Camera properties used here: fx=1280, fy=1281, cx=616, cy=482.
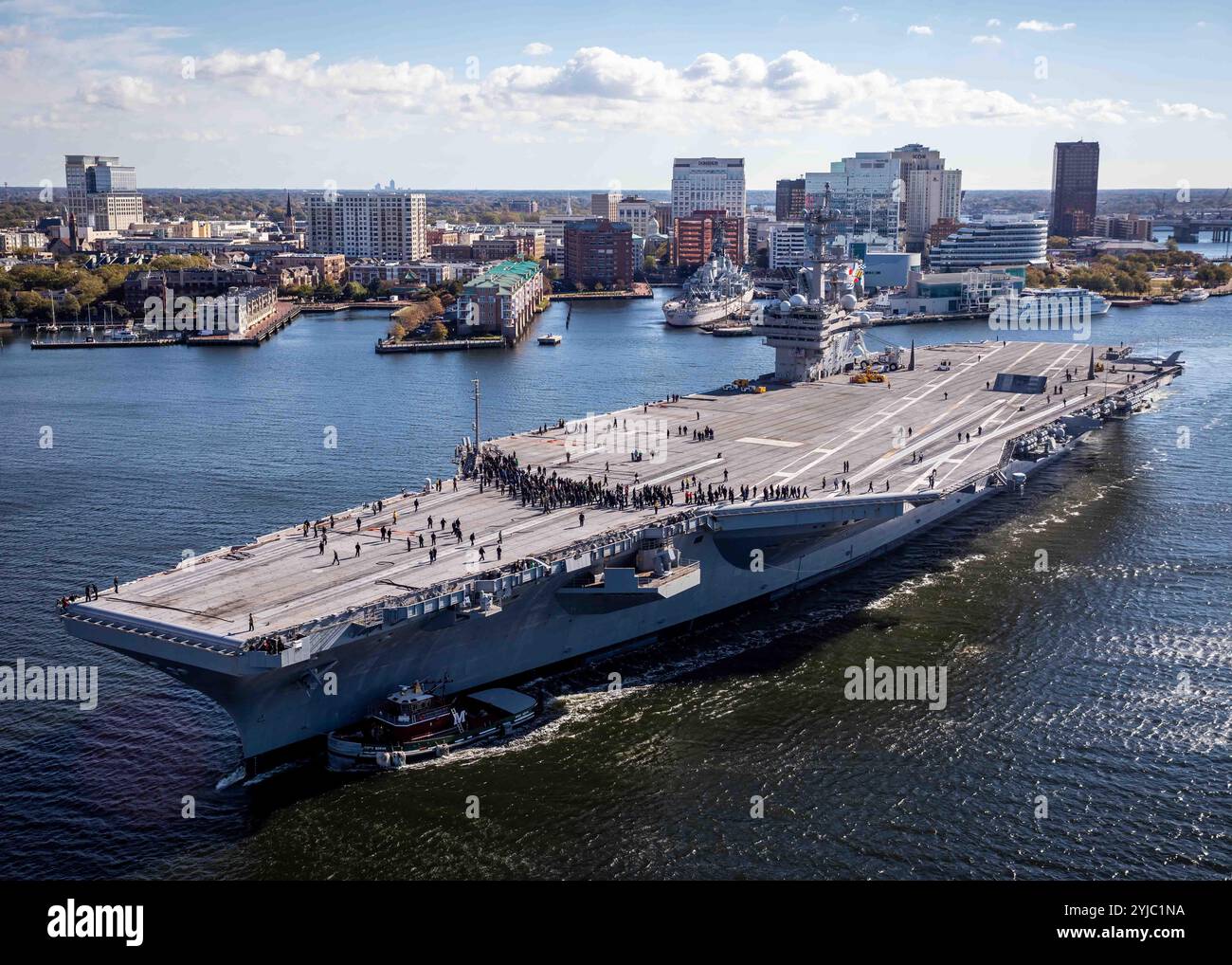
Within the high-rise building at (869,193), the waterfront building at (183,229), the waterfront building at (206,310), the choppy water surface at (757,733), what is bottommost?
the choppy water surface at (757,733)

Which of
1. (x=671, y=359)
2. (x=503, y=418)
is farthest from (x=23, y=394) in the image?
(x=671, y=359)

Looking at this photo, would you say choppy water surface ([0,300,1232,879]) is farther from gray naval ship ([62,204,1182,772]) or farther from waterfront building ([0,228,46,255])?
waterfront building ([0,228,46,255])

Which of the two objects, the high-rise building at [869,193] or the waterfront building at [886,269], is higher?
the high-rise building at [869,193]

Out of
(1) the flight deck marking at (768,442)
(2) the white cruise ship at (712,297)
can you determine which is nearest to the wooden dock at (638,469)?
(1) the flight deck marking at (768,442)

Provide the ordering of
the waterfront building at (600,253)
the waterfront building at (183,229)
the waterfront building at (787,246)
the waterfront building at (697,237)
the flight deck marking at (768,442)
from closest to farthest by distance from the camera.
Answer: the flight deck marking at (768,442) → the waterfront building at (600,253) → the waterfront building at (787,246) → the waterfront building at (697,237) → the waterfront building at (183,229)

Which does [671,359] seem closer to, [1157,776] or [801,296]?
[801,296]

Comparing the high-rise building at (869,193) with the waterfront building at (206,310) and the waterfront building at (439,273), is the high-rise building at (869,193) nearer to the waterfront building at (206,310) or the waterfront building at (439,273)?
the waterfront building at (439,273)

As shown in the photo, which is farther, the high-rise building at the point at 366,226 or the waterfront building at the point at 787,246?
the high-rise building at the point at 366,226

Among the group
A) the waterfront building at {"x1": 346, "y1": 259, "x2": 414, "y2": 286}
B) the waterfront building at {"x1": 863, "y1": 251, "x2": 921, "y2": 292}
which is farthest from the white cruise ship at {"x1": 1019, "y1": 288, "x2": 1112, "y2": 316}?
the waterfront building at {"x1": 346, "y1": 259, "x2": 414, "y2": 286}
